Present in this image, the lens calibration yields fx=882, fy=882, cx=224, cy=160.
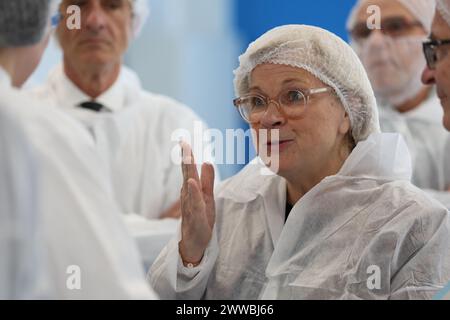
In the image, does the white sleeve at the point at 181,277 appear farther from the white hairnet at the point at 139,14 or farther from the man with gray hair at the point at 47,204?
the white hairnet at the point at 139,14

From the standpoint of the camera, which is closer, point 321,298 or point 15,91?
point 15,91

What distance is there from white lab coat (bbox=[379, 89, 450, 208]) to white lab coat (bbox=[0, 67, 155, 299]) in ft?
6.10

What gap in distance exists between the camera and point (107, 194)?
4.85ft

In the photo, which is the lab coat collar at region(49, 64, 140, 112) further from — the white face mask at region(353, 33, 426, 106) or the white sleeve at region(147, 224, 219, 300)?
the white face mask at region(353, 33, 426, 106)

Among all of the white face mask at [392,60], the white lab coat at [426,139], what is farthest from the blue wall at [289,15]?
the white lab coat at [426,139]

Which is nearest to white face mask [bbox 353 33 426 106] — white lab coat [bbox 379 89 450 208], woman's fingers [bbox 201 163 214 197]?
white lab coat [bbox 379 89 450 208]

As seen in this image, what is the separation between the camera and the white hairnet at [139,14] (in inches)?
118

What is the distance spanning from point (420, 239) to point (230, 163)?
485 mm

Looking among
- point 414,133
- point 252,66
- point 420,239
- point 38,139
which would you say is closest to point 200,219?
point 252,66

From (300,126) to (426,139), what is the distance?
4.99ft

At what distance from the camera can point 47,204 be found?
1410mm

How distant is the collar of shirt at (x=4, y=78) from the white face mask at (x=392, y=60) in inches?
58.6
